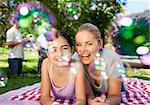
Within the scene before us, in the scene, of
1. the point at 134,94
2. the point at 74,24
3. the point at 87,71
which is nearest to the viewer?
the point at 87,71

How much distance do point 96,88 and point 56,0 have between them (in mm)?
1501

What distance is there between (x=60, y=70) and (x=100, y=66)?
164 mm

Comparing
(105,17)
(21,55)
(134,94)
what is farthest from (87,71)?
(21,55)

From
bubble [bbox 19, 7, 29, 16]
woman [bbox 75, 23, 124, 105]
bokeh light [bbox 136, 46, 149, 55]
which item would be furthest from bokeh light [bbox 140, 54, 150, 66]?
bubble [bbox 19, 7, 29, 16]

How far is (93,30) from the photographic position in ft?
5.03

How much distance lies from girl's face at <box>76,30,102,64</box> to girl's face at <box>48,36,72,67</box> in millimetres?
47

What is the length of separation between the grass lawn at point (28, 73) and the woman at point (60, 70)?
520mm

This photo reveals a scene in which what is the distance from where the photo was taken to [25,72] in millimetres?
4996

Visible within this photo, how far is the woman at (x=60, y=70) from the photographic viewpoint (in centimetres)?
154

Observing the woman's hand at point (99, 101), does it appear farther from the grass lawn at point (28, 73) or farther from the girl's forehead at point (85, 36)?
the grass lawn at point (28, 73)

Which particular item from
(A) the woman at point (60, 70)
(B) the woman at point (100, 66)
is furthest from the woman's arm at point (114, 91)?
(A) the woman at point (60, 70)

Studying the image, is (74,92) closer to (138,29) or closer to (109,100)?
(109,100)

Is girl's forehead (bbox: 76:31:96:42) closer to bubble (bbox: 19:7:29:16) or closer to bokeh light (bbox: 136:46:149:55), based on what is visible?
bokeh light (bbox: 136:46:149:55)

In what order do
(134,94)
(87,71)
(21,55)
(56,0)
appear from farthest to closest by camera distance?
(21,55) → (56,0) → (134,94) → (87,71)
